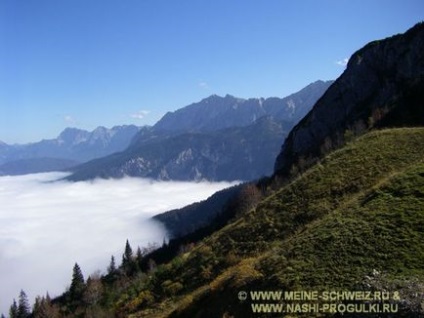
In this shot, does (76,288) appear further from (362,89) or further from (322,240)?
(322,240)

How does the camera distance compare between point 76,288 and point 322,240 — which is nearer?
point 322,240

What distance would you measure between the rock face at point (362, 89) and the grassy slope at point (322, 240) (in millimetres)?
82088

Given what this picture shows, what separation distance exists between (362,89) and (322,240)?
156m

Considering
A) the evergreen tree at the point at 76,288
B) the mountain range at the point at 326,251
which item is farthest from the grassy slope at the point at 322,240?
the evergreen tree at the point at 76,288

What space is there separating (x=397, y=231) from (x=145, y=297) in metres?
29.2

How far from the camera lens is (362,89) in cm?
17538

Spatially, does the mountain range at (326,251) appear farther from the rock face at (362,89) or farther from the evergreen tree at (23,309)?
the evergreen tree at (23,309)

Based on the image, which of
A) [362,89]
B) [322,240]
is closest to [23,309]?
[362,89]

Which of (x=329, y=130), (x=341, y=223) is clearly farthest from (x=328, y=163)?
(x=329, y=130)

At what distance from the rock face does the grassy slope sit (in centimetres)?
8209

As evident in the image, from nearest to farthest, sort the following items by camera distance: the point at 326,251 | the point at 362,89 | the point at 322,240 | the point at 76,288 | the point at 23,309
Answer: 1. the point at 326,251
2. the point at 322,240
3. the point at 76,288
4. the point at 362,89
5. the point at 23,309

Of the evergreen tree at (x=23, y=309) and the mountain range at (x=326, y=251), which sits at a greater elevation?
the mountain range at (x=326, y=251)

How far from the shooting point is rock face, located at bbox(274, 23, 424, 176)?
150125 mm

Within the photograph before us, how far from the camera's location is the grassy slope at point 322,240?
90.3 feet
